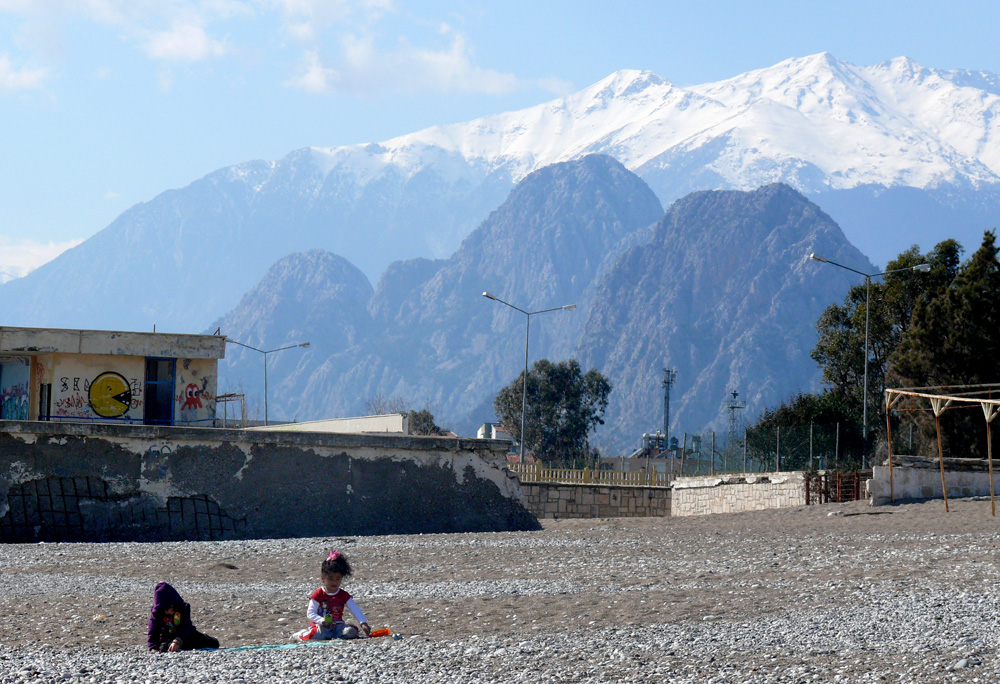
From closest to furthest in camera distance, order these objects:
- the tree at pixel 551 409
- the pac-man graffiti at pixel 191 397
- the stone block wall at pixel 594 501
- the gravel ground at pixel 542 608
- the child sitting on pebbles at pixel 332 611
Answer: the gravel ground at pixel 542 608 → the child sitting on pebbles at pixel 332 611 → the pac-man graffiti at pixel 191 397 → the stone block wall at pixel 594 501 → the tree at pixel 551 409

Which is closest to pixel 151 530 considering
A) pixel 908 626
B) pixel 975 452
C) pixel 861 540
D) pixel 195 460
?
pixel 195 460

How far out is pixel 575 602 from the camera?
1023 centimetres

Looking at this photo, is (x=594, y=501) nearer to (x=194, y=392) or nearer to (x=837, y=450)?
(x=837, y=450)

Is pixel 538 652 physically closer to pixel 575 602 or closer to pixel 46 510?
pixel 575 602

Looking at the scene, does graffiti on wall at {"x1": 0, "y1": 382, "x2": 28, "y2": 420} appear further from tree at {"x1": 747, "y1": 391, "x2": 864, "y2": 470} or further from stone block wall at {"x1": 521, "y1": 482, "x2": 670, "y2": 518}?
tree at {"x1": 747, "y1": 391, "x2": 864, "y2": 470}

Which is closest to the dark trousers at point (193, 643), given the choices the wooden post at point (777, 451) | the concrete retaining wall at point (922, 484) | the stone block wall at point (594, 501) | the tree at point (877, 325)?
the concrete retaining wall at point (922, 484)

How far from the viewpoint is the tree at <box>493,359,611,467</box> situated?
9081cm

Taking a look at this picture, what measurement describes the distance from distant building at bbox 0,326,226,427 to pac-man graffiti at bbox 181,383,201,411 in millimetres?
35

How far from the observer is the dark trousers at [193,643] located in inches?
322

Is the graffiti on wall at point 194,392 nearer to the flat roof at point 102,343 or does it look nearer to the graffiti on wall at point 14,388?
the flat roof at point 102,343

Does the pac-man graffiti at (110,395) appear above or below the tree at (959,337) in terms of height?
below

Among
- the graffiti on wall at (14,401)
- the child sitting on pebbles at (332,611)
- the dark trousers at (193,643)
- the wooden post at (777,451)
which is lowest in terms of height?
the dark trousers at (193,643)

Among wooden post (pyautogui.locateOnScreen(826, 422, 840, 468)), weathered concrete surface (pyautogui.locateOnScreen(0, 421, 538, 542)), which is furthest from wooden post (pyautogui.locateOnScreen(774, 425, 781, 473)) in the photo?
weathered concrete surface (pyautogui.locateOnScreen(0, 421, 538, 542))

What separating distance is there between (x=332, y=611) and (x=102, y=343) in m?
28.7
